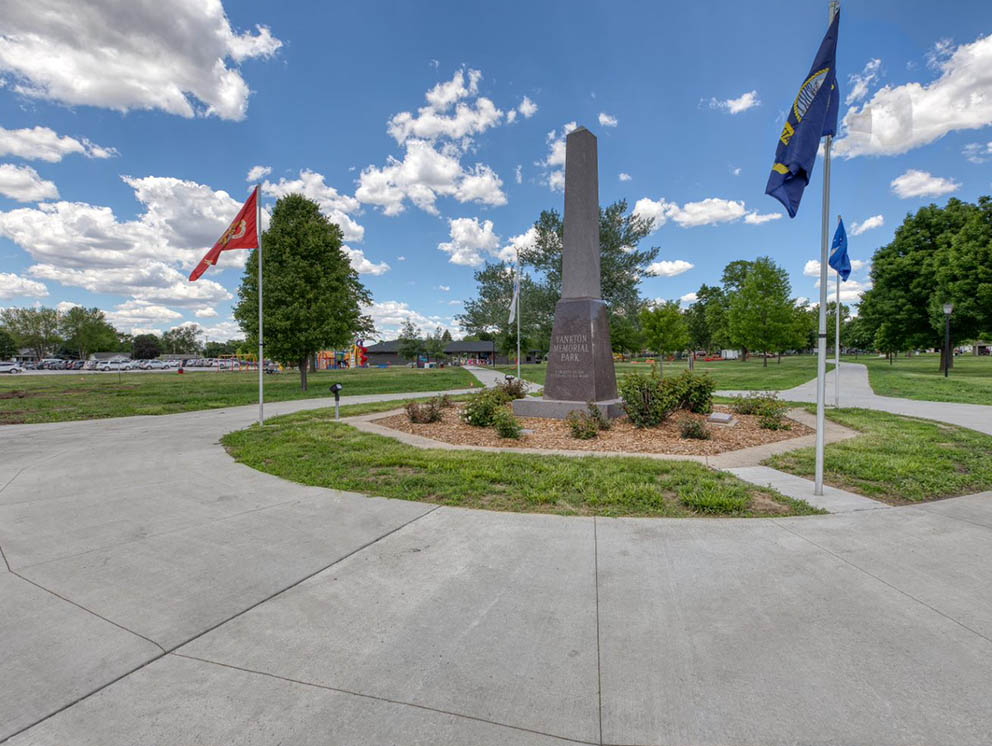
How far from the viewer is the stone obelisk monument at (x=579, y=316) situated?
1013 cm

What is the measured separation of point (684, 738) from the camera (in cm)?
184

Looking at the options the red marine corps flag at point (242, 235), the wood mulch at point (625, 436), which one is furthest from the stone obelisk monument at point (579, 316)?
the red marine corps flag at point (242, 235)

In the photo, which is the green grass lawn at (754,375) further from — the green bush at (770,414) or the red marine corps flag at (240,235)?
the red marine corps flag at (240,235)

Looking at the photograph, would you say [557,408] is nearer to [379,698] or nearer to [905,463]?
[905,463]

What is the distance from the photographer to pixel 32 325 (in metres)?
89.6

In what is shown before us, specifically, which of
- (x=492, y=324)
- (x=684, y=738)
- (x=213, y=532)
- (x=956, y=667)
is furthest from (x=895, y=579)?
(x=492, y=324)

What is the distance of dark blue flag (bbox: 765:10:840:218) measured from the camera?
482cm

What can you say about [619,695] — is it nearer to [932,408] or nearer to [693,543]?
[693,543]

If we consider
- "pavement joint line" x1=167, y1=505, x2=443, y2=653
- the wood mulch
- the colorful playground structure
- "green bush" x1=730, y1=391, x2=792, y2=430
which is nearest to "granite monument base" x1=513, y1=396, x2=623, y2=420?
the wood mulch

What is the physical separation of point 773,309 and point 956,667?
44478mm

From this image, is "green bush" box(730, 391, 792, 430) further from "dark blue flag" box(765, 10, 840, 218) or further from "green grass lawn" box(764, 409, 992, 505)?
"dark blue flag" box(765, 10, 840, 218)

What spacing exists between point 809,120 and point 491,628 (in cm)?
577

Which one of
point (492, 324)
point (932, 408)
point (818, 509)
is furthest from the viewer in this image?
point (492, 324)

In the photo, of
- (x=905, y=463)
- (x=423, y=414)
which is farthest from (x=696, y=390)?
(x=423, y=414)
